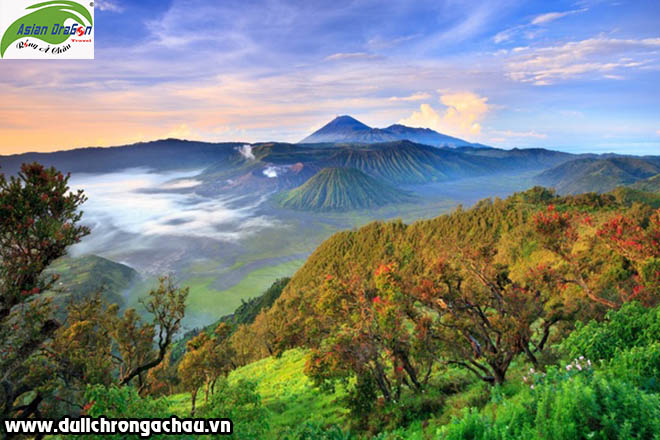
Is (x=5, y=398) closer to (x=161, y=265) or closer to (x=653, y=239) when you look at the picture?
(x=653, y=239)

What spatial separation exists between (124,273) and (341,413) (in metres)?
155

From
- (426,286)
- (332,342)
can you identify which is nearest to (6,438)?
(332,342)

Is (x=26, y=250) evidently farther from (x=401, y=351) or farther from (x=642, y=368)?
(x=642, y=368)

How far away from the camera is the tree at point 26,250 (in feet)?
33.9

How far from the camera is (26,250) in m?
11.0

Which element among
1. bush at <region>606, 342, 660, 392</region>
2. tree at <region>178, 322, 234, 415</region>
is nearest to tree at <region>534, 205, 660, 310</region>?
bush at <region>606, 342, 660, 392</region>

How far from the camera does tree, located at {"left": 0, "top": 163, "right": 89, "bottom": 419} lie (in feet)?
33.9

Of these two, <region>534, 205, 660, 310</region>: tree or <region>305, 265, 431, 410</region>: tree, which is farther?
<region>534, 205, 660, 310</region>: tree

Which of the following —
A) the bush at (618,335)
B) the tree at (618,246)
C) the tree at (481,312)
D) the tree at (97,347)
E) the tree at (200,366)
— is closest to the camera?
the bush at (618,335)

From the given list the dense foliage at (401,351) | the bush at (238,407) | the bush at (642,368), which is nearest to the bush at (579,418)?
the dense foliage at (401,351)

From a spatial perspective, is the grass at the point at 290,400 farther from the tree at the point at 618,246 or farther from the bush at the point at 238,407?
the tree at the point at 618,246

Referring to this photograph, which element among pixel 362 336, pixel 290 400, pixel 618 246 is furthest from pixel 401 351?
pixel 618 246

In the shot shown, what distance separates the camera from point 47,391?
11.8 meters

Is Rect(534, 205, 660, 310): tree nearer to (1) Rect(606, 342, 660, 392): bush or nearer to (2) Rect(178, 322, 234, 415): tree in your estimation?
(1) Rect(606, 342, 660, 392): bush
